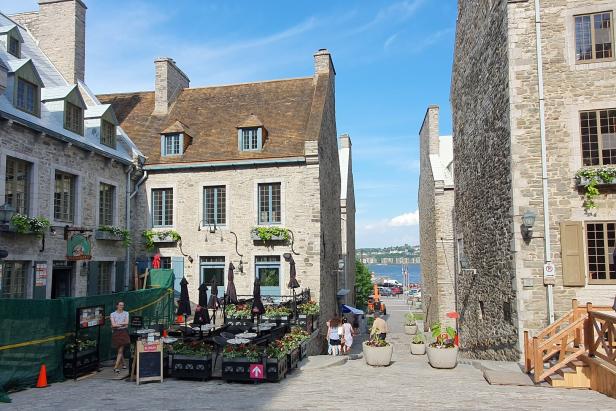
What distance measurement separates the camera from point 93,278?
17.9 m

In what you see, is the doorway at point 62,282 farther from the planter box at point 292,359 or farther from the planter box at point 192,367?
A: the planter box at point 292,359

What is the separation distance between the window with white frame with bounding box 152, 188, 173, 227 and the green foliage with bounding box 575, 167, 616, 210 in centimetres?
1526

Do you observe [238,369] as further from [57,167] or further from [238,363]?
[57,167]

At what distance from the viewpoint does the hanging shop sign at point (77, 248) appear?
647 inches

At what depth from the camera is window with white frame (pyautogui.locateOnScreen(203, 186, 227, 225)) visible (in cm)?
2081

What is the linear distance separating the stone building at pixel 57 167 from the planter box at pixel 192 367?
6262mm

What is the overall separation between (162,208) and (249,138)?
4.72 metres

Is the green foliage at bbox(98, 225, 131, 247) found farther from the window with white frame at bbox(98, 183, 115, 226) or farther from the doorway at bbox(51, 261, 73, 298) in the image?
the doorway at bbox(51, 261, 73, 298)

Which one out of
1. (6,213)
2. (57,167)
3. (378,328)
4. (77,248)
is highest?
(57,167)

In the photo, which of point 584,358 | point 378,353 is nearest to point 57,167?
point 378,353

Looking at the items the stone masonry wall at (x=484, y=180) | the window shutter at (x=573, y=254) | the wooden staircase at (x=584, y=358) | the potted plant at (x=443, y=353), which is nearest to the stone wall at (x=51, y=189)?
the potted plant at (x=443, y=353)

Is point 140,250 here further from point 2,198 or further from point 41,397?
point 41,397

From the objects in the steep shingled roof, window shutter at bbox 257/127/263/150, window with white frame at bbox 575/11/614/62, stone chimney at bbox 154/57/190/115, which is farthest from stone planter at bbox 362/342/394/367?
stone chimney at bbox 154/57/190/115

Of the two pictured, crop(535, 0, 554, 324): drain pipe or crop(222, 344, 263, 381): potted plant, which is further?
crop(535, 0, 554, 324): drain pipe
